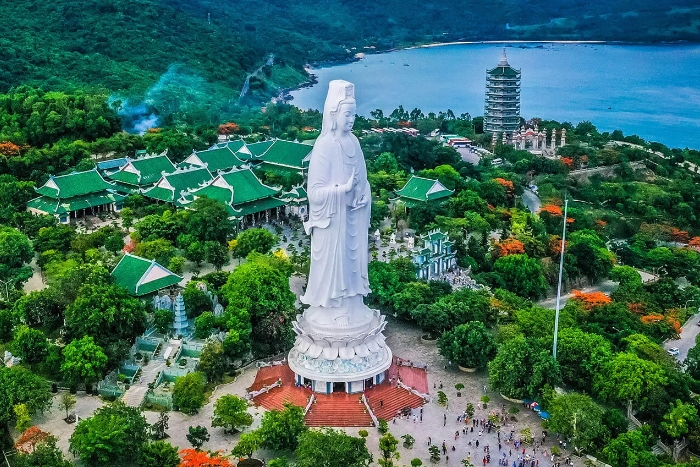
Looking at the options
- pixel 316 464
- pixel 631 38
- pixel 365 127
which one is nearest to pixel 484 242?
pixel 316 464

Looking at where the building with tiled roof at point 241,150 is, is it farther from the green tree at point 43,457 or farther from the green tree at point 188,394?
the green tree at point 43,457

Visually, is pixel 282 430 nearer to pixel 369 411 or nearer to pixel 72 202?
pixel 369 411

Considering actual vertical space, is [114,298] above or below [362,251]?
below

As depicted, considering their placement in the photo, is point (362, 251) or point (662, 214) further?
point (662, 214)

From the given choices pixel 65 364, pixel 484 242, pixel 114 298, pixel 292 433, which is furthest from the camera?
pixel 484 242

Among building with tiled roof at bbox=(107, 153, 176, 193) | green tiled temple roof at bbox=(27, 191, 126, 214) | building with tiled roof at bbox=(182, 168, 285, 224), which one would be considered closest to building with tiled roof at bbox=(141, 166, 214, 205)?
building with tiled roof at bbox=(182, 168, 285, 224)

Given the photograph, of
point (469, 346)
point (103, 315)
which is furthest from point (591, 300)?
point (103, 315)

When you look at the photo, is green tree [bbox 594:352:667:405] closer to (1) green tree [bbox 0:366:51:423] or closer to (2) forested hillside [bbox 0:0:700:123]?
(1) green tree [bbox 0:366:51:423]

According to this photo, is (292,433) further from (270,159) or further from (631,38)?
(631,38)
